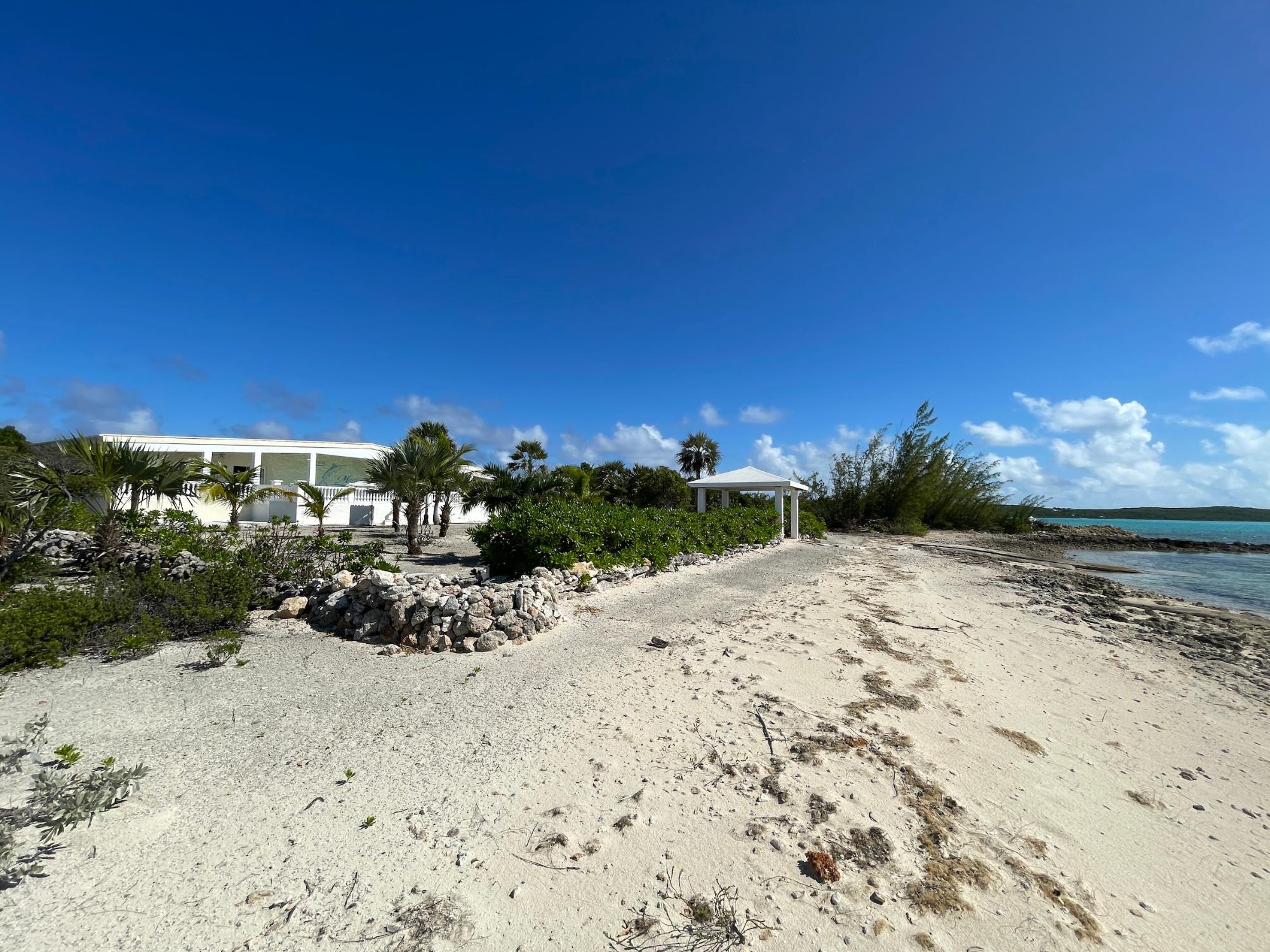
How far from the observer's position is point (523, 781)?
3.13 m

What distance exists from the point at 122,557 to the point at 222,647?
164 inches

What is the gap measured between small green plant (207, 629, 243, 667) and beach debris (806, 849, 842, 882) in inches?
210

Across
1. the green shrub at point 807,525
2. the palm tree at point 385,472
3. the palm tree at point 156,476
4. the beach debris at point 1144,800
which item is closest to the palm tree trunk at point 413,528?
the palm tree at point 385,472

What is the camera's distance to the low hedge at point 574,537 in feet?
29.2

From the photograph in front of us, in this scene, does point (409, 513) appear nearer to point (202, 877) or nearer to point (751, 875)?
point (202, 877)

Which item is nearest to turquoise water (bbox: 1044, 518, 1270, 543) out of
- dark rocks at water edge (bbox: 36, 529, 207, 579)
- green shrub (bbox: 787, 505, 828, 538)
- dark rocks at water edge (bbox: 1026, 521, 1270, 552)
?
dark rocks at water edge (bbox: 1026, 521, 1270, 552)

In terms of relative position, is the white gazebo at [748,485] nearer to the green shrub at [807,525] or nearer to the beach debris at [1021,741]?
the green shrub at [807,525]

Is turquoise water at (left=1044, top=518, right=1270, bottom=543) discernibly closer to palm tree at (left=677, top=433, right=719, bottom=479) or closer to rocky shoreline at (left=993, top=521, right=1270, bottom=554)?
rocky shoreline at (left=993, top=521, right=1270, bottom=554)

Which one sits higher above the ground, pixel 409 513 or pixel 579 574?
pixel 409 513

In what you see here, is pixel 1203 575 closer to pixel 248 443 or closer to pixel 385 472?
pixel 385 472

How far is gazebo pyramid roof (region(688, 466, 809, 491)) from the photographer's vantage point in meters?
19.5

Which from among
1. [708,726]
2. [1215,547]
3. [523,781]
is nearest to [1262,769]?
[708,726]

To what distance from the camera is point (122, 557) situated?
7.32 meters

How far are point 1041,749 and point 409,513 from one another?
12.5 metres
